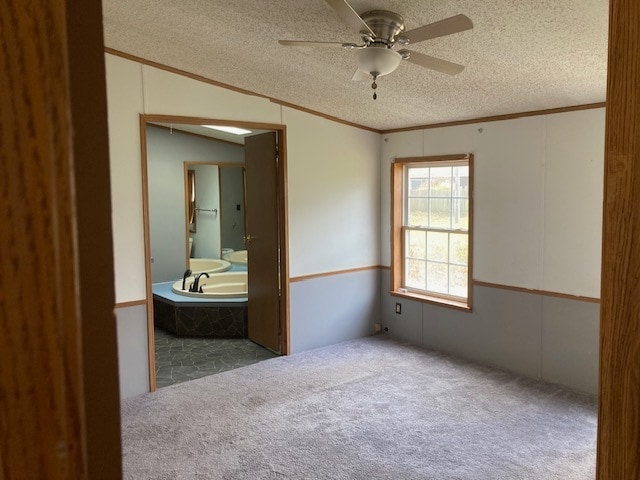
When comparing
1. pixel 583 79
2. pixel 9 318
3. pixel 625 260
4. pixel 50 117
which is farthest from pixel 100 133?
pixel 583 79

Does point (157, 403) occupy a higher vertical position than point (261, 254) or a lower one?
lower

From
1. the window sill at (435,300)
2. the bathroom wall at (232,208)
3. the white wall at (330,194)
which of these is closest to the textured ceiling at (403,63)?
the white wall at (330,194)

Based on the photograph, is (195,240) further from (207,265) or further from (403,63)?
(403,63)

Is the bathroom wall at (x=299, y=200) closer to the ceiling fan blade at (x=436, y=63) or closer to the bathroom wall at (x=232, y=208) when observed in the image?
the ceiling fan blade at (x=436, y=63)

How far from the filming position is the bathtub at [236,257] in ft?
25.2

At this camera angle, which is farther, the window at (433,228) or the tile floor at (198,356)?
the window at (433,228)

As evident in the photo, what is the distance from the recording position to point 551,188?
3986mm

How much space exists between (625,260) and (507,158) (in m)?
3.87

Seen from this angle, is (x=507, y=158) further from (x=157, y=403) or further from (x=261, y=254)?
(x=157, y=403)

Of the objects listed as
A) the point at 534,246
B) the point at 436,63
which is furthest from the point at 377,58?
the point at 534,246

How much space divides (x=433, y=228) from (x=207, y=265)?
12.4 ft

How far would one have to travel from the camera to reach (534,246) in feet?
13.6

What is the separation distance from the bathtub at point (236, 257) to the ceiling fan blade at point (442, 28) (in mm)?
5689

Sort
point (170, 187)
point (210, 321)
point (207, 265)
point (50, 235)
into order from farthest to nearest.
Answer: point (207, 265)
point (170, 187)
point (210, 321)
point (50, 235)
